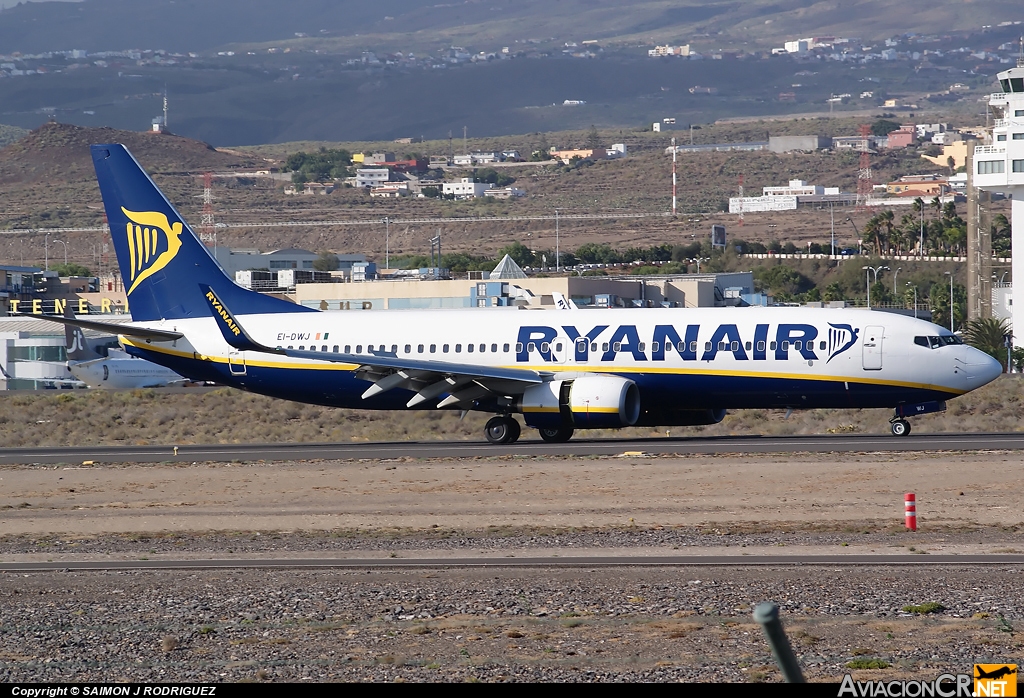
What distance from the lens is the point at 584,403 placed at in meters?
36.3

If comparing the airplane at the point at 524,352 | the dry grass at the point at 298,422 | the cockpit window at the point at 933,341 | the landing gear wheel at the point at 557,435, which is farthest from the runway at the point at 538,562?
the dry grass at the point at 298,422

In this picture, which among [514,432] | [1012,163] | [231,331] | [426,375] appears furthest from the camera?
[1012,163]

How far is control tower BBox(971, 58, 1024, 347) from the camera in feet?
305

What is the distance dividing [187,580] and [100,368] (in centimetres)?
6035

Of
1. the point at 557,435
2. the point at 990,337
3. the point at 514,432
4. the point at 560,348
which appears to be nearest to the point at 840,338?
the point at 560,348

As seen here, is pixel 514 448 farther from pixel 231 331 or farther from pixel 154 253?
pixel 154 253

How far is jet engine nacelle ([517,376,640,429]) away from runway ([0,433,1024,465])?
2.41 feet

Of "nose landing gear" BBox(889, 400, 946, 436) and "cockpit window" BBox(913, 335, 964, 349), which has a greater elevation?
"cockpit window" BBox(913, 335, 964, 349)

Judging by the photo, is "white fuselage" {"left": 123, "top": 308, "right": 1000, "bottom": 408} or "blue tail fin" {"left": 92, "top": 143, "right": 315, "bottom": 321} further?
"blue tail fin" {"left": 92, "top": 143, "right": 315, "bottom": 321}

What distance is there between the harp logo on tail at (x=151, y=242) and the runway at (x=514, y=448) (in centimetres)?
594

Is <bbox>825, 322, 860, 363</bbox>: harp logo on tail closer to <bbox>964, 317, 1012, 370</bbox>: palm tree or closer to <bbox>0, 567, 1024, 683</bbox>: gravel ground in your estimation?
<bbox>0, 567, 1024, 683</bbox>: gravel ground

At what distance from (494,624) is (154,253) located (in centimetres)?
3070

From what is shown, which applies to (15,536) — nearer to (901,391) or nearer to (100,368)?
(901,391)

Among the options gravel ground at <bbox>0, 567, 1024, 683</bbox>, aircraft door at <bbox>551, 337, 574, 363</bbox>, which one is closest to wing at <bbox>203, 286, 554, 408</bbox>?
aircraft door at <bbox>551, 337, 574, 363</bbox>
